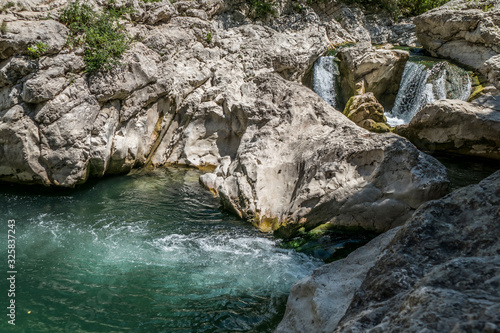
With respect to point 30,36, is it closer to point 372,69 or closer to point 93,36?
point 93,36

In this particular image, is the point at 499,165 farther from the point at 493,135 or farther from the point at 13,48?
the point at 13,48

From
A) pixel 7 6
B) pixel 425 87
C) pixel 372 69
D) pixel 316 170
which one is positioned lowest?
pixel 316 170

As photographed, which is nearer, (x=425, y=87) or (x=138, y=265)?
(x=138, y=265)

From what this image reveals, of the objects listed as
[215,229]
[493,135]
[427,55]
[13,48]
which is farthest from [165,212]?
[427,55]

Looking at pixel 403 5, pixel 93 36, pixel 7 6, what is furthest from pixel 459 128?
pixel 403 5

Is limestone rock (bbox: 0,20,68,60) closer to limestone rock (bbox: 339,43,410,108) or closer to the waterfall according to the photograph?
limestone rock (bbox: 339,43,410,108)

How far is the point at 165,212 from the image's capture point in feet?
28.5

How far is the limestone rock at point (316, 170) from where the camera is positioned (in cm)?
654

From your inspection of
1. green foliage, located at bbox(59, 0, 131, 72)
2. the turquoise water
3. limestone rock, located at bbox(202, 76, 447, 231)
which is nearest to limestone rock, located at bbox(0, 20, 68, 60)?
green foliage, located at bbox(59, 0, 131, 72)

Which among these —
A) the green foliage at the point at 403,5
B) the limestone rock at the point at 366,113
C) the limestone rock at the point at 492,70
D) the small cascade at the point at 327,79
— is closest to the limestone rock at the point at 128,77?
the limestone rock at the point at 366,113

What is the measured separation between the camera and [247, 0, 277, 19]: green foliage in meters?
16.1

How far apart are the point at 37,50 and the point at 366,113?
11355 millimetres

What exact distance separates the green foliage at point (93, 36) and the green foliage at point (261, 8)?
292 inches

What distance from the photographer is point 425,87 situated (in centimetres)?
1478
